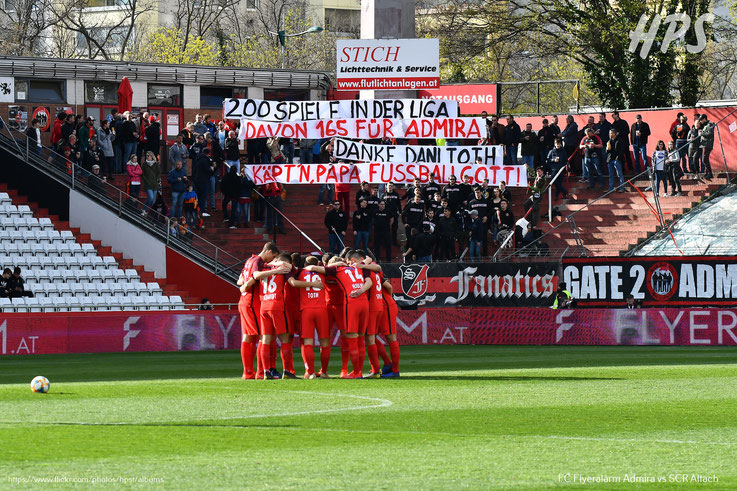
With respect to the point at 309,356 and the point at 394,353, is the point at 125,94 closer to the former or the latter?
the point at 309,356

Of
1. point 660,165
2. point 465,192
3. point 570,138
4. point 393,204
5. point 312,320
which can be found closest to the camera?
point 312,320

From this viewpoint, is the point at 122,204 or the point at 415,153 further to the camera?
the point at 122,204

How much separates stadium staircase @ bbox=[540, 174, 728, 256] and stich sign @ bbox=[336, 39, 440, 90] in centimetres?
550

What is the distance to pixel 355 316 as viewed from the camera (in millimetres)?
17078

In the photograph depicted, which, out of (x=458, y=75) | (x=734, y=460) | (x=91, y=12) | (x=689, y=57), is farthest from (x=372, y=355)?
(x=91, y=12)

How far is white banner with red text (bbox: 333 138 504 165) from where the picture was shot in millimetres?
31625

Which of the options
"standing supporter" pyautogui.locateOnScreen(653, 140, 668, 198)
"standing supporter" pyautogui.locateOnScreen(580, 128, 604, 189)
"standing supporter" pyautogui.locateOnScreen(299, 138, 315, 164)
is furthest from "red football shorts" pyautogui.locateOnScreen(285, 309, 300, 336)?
"standing supporter" pyautogui.locateOnScreen(580, 128, 604, 189)

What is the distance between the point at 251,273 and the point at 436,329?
1206 cm

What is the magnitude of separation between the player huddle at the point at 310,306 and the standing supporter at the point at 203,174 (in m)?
16.1

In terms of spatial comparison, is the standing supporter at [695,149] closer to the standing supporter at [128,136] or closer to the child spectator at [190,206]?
the child spectator at [190,206]

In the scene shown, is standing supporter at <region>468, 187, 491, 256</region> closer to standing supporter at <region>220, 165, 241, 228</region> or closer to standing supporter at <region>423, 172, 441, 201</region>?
standing supporter at <region>423, 172, 441, 201</region>

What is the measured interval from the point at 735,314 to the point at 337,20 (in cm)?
6514

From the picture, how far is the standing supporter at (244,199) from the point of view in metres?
33.7

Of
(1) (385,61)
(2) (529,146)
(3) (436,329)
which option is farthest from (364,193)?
(2) (529,146)
